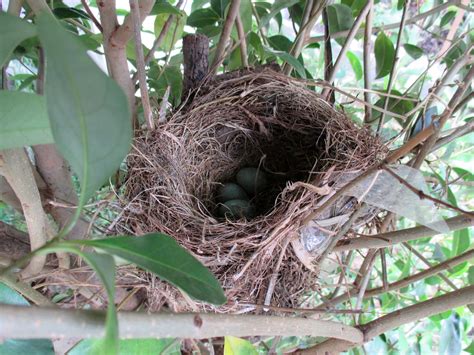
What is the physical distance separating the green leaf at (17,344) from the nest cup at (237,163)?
17cm

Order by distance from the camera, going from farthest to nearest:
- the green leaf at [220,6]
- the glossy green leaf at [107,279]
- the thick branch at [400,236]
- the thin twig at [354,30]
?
1. the green leaf at [220,6]
2. the thin twig at [354,30]
3. the thick branch at [400,236]
4. the glossy green leaf at [107,279]

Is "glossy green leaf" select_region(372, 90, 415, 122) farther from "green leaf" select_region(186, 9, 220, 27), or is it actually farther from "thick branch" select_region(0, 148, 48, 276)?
"thick branch" select_region(0, 148, 48, 276)

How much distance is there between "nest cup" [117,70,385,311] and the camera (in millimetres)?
611

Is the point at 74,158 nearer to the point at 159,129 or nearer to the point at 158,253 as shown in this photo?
the point at 158,253

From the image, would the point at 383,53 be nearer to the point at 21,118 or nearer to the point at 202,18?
the point at 202,18

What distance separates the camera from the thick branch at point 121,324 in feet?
0.69

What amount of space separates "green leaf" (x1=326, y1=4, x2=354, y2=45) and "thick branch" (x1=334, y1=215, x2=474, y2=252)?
1.24 feet

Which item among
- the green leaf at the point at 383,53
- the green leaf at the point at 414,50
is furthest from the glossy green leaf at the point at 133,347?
the green leaf at the point at 414,50

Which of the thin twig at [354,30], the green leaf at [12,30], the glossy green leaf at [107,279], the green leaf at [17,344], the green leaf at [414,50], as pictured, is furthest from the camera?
the green leaf at [414,50]

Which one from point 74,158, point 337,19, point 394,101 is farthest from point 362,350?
point 74,158

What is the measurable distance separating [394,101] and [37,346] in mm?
726

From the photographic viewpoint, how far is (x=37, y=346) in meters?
0.44

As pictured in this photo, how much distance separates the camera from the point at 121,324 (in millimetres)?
246

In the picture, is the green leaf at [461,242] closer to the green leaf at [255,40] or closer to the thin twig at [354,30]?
the thin twig at [354,30]
